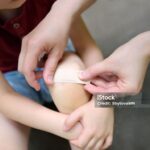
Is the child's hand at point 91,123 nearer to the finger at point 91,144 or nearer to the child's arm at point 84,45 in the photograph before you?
the finger at point 91,144

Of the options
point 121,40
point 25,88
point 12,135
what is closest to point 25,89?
point 25,88

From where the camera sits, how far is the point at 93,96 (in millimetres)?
808

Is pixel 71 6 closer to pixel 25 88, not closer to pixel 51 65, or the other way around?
pixel 51 65

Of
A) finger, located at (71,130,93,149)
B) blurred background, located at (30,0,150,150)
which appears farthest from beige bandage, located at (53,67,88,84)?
blurred background, located at (30,0,150,150)

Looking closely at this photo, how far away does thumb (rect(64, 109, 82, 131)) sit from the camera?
31.2 inches

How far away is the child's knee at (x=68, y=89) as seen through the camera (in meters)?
0.79

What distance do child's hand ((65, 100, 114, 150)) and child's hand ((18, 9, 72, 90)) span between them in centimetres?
9

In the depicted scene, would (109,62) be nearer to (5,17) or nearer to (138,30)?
(5,17)

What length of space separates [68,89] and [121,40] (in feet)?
1.35

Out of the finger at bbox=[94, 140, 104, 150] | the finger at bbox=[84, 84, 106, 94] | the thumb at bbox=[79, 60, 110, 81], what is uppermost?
the thumb at bbox=[79, 60, 110, 81]

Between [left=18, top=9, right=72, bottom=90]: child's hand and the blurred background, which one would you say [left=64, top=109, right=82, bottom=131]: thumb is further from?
the blurred background

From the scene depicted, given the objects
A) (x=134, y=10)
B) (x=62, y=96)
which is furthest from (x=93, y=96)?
(x=134, y=10)

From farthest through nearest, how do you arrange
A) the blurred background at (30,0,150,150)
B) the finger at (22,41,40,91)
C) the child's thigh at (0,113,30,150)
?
the blurred background at (30,0,150,150) → the child's thigh at (0,113,30,150) → the finger at (22,41,40,91)

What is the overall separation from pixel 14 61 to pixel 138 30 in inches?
15.1
